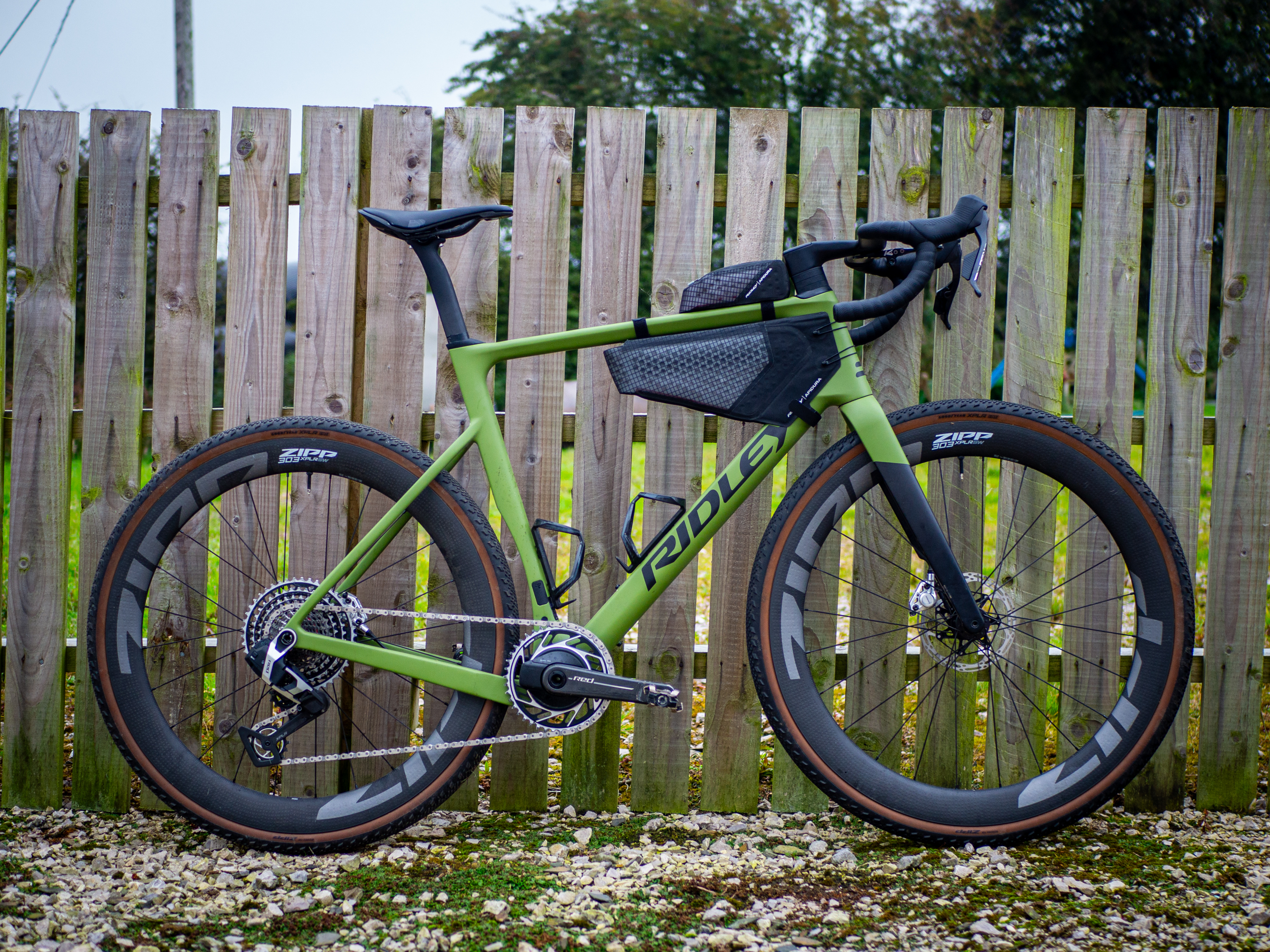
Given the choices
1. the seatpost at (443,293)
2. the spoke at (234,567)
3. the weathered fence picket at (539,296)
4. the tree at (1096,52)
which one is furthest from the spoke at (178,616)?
the tree at (1096,52)

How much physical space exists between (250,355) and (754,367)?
4.76ft

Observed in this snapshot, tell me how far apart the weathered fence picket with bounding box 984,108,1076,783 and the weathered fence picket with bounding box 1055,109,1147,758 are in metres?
0.06

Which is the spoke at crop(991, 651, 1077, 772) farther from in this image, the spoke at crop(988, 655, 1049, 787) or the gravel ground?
the gravel ground

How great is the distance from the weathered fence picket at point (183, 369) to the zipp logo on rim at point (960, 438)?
1.99m

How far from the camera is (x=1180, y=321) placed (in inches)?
96.1

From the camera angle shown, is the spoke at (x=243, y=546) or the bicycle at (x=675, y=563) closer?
the bicycle at (x=675, y=563)

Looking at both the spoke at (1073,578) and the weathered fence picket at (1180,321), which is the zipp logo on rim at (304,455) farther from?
the weathered fence picket at (1180,321)

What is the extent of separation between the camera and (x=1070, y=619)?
2459mm

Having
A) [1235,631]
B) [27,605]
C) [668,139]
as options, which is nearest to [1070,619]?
[1235,631]

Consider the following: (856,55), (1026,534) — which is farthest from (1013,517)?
(856,55)

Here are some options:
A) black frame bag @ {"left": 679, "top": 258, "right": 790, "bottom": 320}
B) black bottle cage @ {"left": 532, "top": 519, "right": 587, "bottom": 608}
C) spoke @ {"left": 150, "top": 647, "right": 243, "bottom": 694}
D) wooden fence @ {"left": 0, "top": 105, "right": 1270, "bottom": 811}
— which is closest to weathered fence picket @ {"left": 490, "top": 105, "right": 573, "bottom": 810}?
wooden fence @ {"left": 0, "top": 105, "right": 1270, "bottom": 811}

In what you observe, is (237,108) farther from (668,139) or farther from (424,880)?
(424,880)

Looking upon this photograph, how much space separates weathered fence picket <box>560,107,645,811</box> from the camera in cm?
245

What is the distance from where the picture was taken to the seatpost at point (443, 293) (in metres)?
2.21
